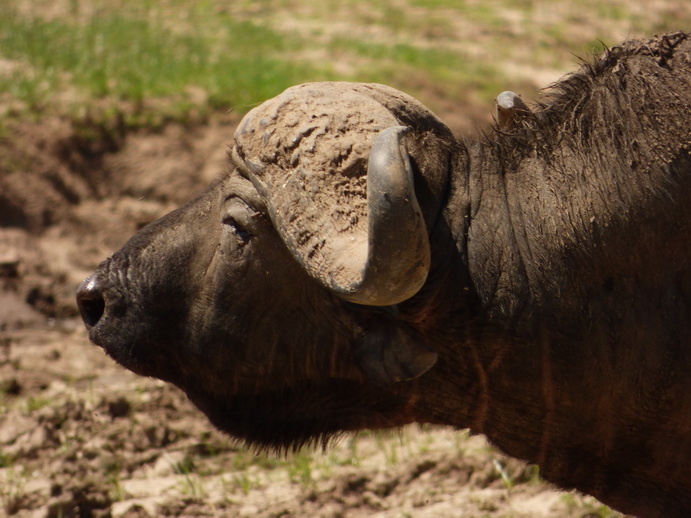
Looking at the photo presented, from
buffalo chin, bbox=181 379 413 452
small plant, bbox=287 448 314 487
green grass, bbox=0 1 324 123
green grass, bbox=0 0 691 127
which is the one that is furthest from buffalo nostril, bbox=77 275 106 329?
green grass, bbox=0 1 324 123

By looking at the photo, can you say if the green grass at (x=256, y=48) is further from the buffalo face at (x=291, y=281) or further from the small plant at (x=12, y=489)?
the buffalo face at (x=291, y=281)

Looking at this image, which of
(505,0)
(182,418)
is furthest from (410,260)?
(505,0)

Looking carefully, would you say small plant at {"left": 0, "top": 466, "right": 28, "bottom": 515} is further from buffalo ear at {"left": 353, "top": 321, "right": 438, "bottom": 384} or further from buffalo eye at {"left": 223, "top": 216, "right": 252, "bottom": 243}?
buffalo ear at {"left": 353, "top": 321, "right": 438, "bottom": 384}

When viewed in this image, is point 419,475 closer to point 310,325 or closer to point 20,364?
point 310,325

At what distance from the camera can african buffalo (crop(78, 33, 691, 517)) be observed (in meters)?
3.10

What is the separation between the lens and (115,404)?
5.62m

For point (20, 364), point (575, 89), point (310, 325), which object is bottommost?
point (20, 364)

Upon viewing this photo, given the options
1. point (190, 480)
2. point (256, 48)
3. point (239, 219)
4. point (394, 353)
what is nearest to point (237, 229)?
point (239, 219)

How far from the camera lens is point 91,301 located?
3.71 metres

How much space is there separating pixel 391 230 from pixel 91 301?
1.43 m

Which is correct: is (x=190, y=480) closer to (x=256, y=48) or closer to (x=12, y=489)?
(x=12, y=489)

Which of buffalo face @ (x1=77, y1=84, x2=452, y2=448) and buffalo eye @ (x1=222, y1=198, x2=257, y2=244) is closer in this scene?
buffalo face @ (x1=77, y1=84, x2=452, y2=448)

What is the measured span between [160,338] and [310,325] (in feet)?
1.96

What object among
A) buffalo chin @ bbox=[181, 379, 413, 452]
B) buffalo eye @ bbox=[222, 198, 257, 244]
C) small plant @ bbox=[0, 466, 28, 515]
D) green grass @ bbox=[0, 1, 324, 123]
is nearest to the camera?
buffalo eye @ bbox=[222, 198, 257, 244]
